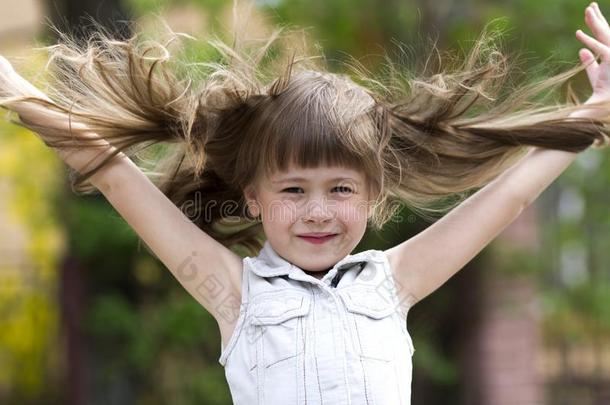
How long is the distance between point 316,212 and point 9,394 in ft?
21.6

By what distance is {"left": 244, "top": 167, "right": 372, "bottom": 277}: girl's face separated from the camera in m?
2.62

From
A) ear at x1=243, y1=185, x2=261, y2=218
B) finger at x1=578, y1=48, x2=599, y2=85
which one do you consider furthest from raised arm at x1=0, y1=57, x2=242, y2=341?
finger at x1=578, y1=48, x2=599, y2=85

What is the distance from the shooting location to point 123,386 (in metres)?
7.14

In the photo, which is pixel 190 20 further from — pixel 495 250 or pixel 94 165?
pixel 94 165

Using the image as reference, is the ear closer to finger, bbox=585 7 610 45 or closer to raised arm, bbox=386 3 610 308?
raised arm, bbox=386 3 610 308

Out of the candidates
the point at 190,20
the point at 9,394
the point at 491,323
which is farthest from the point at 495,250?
the point at 9,394

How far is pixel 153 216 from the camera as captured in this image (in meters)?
2.70

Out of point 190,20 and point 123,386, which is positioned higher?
point 190,20

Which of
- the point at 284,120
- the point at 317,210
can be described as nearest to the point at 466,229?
the point at 317,210

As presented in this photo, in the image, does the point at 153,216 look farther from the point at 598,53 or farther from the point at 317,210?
the point at 598,53

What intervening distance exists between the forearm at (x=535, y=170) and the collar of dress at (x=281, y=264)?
0.40 metres

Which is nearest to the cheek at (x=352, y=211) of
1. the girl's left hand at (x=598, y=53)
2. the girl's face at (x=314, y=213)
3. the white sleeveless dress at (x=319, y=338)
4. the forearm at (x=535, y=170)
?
the girl's face at (x=314, y=213)

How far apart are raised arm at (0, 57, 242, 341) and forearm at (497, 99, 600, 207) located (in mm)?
729

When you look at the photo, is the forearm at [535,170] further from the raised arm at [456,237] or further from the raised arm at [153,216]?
the raised arm at [153,216]
